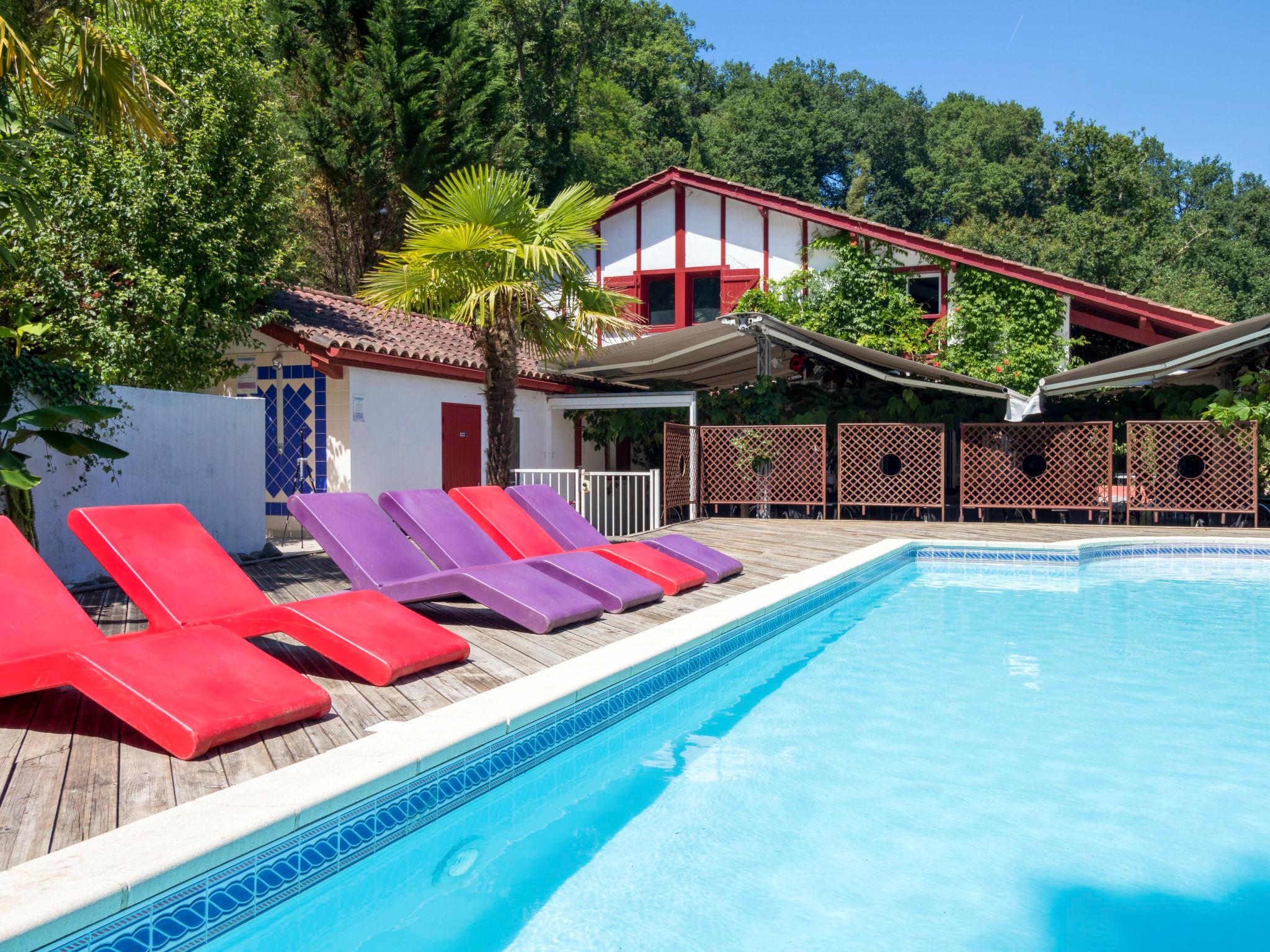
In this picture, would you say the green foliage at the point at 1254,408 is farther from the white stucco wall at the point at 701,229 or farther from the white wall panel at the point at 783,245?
the white stucco wall at the point at 701,229

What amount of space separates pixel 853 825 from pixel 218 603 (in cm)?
325

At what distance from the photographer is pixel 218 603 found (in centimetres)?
469

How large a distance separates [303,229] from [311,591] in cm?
1828

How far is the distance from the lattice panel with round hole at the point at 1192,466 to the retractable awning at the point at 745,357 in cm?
222

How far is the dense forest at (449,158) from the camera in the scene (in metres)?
10.4

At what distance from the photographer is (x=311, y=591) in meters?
7.43

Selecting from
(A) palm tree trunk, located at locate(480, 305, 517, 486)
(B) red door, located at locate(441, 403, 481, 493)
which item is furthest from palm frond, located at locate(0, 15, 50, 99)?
(B) red door, located at locate(441, 403, 481, 493)

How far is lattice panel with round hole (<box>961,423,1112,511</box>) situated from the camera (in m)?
14.6

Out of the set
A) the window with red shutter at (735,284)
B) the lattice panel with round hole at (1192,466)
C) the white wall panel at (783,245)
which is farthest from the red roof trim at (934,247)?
the lattice panel with round hole at (1192,466)

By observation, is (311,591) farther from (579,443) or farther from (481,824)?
(579,443)

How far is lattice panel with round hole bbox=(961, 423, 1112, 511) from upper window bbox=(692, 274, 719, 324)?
7.87 m

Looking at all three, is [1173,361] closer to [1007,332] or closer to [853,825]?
[1007,332]

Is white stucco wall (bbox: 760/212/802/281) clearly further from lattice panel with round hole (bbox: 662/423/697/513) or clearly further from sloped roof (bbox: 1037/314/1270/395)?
sloped roof (bbox: 1037/314/1270/395)

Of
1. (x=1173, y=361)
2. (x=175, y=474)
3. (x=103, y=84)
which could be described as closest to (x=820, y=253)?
(x=1173, y=361)
